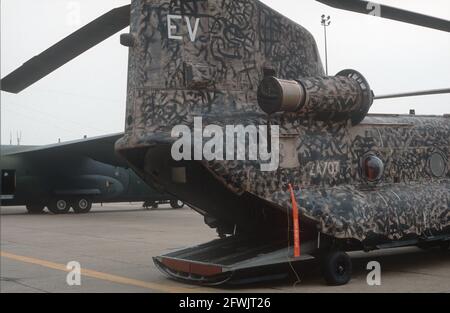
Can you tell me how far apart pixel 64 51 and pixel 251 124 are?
2.66 meters

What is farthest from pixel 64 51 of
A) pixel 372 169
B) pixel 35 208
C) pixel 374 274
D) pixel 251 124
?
pixel 35 208

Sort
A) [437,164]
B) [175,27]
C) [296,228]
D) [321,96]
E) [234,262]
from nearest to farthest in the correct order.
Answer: [296,228], [234,262], [175,27], [321,96], [437,164]

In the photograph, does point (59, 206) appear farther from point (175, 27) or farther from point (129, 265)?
point (175, 27)

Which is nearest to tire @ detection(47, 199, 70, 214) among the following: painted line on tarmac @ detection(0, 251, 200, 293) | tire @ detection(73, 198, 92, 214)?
tire @ detection(73, 198, 92, 214)

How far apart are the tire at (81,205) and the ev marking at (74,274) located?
676 inches

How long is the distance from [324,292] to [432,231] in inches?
108

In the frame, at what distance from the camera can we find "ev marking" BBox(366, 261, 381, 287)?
8.28 m

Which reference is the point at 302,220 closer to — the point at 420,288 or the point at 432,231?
the point at 420,288

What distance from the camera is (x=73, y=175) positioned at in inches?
1049

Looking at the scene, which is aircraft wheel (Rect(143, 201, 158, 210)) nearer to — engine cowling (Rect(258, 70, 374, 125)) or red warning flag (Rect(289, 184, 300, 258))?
engine cowling (Rect(258, 70, 374, 125))

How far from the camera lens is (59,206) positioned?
2709 cm

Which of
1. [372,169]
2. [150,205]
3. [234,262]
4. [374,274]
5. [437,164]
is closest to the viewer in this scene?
[234,262]

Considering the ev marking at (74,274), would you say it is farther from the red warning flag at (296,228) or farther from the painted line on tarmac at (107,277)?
the red warning flag at (296,228)

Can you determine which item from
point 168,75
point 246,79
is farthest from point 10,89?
point 246,79
